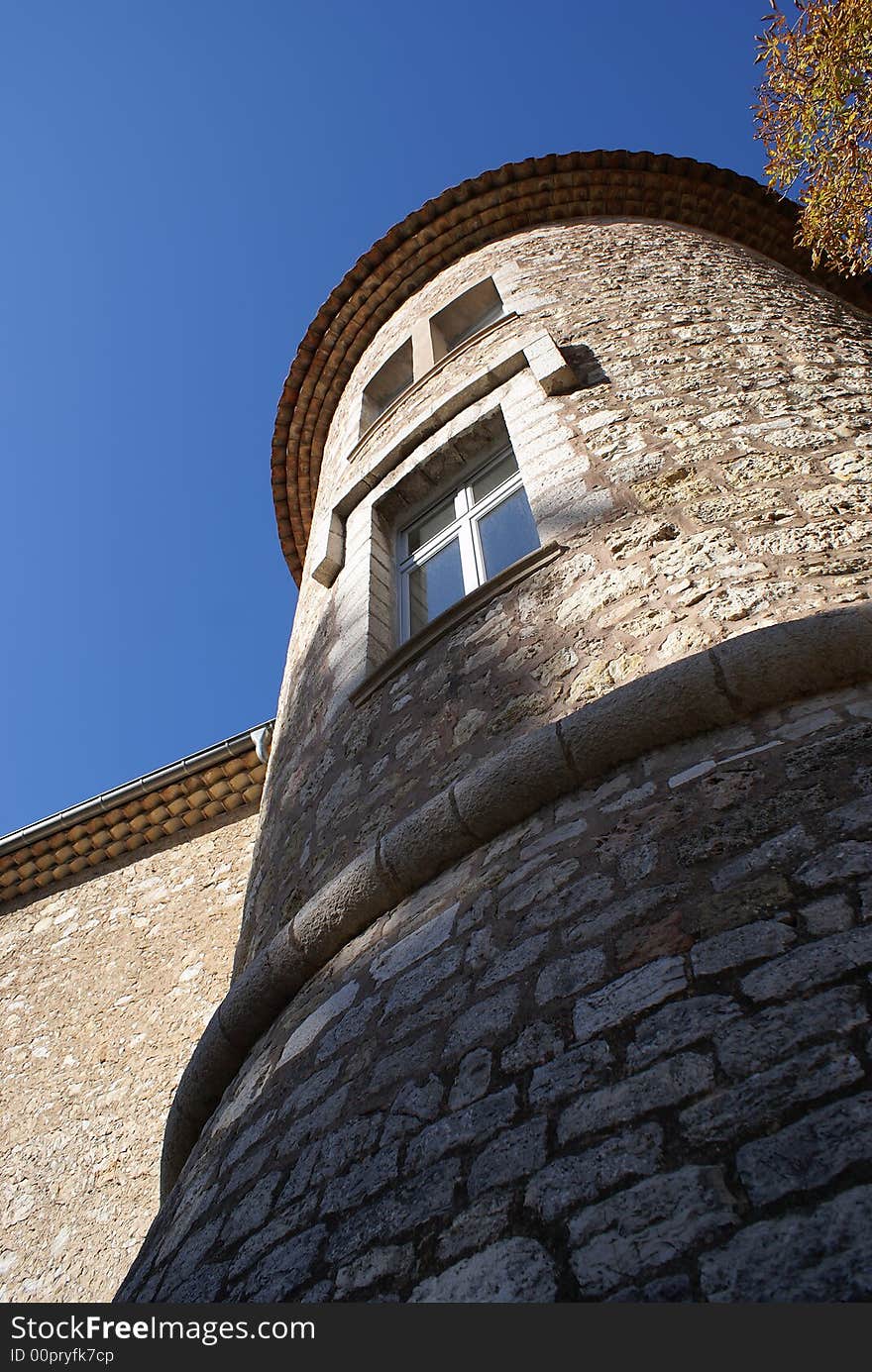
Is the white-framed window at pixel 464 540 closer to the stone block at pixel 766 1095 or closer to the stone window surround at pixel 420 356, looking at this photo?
the stone window surround at pixel 420 356

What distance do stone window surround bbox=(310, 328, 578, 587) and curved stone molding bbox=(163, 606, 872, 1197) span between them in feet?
7.60

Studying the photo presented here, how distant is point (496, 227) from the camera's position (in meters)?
7.39

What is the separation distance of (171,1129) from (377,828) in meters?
1.24

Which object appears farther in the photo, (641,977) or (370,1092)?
(370,1092)

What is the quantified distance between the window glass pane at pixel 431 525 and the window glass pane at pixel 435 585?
0.72ft

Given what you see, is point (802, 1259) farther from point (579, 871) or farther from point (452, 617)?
point (452, 617)

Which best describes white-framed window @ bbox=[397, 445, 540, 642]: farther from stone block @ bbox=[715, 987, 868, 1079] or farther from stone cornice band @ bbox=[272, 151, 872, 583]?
stone cornice band @ bbox=[272, 151, 872, 583]

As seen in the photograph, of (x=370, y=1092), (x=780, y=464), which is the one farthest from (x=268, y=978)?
(x=780, y=464)

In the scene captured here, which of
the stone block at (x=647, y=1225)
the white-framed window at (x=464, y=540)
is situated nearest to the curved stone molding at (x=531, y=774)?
the stone block at (x=647, y=1225)

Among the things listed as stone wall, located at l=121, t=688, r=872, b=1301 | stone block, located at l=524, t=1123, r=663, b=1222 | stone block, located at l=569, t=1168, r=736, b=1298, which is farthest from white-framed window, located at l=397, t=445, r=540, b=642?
stone block, located at l=569, t=1168, r=736, b=1298

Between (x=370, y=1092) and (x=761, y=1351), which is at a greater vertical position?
(x=370, y=1092)

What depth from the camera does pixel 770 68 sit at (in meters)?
5.50

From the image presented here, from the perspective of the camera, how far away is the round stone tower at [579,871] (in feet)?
5.15

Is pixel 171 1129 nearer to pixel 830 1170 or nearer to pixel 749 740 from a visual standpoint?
pixel 749 740
